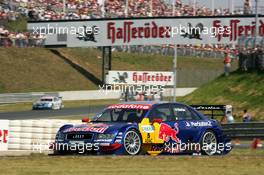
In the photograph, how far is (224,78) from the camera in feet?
132

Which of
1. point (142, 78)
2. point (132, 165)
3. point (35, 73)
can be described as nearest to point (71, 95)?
point (35, 73)

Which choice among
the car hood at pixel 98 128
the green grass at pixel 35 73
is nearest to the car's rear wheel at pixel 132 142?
the car hood at pixel 98 128

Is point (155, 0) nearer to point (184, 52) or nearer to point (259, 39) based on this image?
point (184, 52)

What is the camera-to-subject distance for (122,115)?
1659 centimetres

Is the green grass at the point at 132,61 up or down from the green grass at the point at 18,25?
Result: down

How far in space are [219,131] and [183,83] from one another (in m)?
38.9

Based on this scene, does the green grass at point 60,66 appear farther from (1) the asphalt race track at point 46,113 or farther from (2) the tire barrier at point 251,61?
(2) the tire barrier at point 251,61

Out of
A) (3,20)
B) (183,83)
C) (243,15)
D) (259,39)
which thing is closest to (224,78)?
(259,39)

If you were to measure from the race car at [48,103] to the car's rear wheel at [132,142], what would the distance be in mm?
33376

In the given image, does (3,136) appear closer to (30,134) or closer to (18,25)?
(30,134)

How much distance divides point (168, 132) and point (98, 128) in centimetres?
159

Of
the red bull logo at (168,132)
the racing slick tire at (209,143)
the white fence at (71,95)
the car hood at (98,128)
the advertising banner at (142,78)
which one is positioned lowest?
the white fence at (71,95)

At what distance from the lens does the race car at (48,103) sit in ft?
161

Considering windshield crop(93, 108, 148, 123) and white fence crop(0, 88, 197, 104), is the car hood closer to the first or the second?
windshield crop(93, 108, 148, 123)
